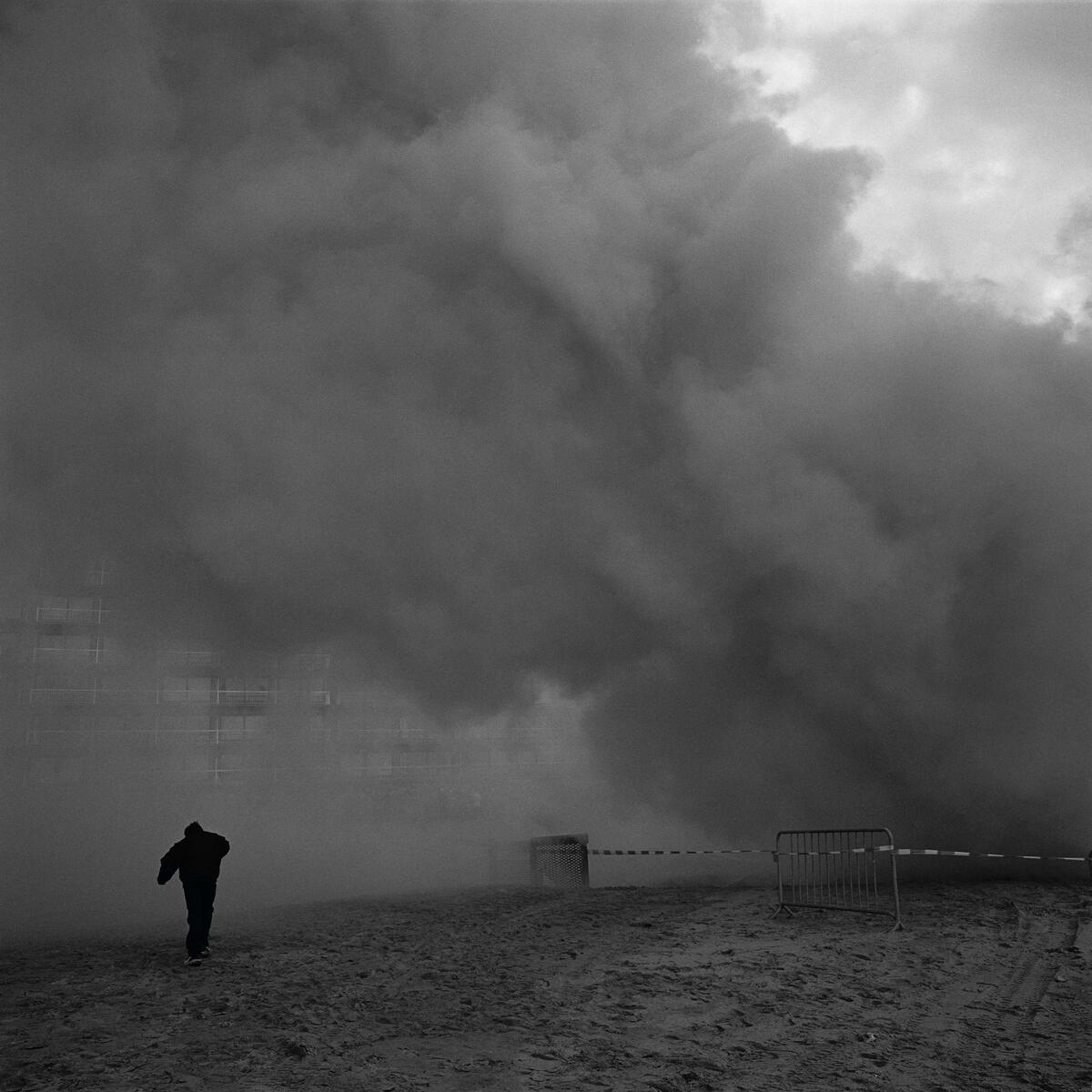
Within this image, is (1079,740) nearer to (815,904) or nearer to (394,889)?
(815,904)

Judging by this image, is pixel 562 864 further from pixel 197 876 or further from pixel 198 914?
pixel 198 914

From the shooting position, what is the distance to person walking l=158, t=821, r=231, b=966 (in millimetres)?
8422

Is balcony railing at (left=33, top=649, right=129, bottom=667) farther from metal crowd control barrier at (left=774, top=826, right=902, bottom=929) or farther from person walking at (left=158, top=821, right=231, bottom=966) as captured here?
person walking at (left=158, top=821, right=231, bottom=966)

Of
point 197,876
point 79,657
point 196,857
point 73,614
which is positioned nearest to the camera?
point 197,876

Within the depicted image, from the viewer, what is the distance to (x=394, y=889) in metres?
16.0

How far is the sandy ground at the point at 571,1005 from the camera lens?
5430 millimetres

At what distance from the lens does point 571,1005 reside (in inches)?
272

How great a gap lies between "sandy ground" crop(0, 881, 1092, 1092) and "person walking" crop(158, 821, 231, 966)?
24 cm

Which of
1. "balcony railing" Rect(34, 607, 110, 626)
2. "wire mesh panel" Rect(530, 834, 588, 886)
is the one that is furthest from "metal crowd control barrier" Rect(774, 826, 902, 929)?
"balcony railing" Rect(34, 607, 110, 626)

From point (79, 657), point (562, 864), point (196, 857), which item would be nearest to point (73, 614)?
point (79, 657)

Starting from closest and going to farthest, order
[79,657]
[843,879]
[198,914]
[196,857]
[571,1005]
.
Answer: [571,1005], [198,914], [196,857], [843,879], [79,657]

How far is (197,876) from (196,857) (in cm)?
21

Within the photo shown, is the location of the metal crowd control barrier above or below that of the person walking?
below

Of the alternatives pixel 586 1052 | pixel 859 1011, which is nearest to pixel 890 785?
pixel 859 1011
